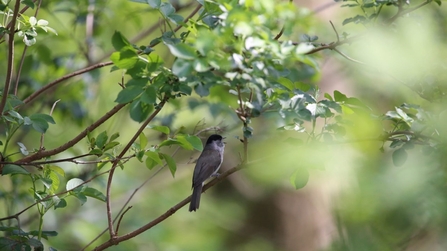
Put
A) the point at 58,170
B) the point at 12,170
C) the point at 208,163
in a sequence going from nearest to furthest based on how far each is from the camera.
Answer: the point at 12,170
the point at 58,170
the point at 208,163

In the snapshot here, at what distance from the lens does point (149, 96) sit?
6.56 feet

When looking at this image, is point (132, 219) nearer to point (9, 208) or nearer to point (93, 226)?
point (93, 226)

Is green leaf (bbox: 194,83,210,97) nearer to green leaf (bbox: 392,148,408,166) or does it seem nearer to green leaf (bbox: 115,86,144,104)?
green leaf (bbox: 115,86,144,104)

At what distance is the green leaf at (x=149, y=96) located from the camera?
1981mm

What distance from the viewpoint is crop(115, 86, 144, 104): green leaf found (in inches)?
78.6

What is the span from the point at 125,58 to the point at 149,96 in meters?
0.16

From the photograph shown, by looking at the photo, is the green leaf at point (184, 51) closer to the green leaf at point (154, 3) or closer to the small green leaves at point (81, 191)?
the green leaf at point (154, 3)

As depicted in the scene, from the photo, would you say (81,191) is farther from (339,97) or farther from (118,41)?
(339,97)

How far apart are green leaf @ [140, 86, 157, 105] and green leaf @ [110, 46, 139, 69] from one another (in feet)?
0.36

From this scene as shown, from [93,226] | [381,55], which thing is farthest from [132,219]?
[381,55]

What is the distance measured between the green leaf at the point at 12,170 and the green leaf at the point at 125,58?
78cm

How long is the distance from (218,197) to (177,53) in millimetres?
5298

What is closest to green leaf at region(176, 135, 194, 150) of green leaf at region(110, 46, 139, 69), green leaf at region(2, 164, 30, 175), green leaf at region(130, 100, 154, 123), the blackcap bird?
green leaf at region(130, 100, 154, 123)

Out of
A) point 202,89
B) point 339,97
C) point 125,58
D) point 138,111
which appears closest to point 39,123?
point 138,111
